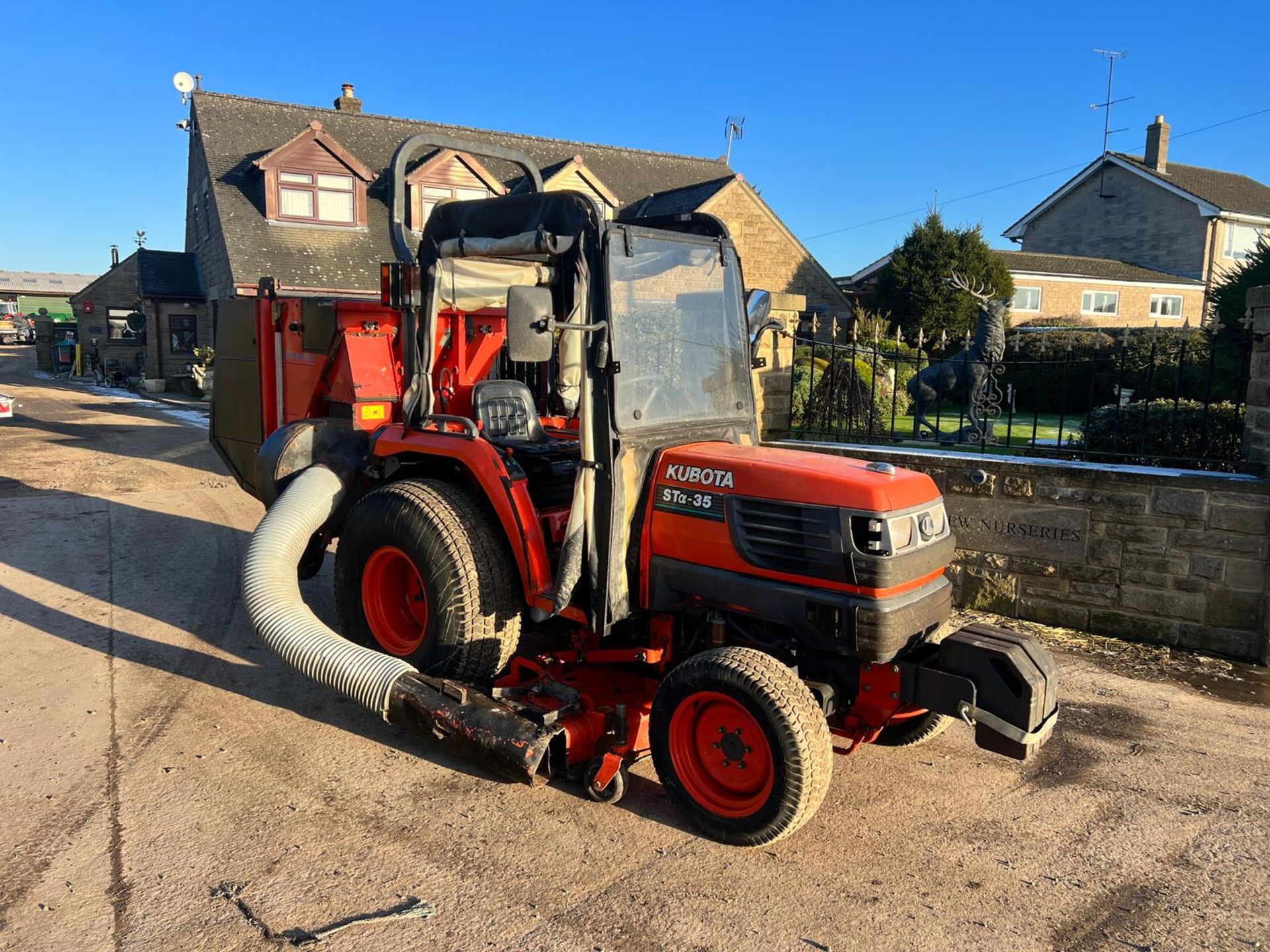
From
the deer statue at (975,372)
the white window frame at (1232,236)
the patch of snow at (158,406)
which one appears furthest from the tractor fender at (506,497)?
the white window frame at (1232,236)

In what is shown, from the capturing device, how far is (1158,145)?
99.9 ft

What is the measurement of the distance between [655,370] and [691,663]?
1.29m

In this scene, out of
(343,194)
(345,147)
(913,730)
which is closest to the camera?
(913,730)

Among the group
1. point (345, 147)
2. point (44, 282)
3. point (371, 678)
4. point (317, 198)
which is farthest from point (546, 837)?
point (44, 282)

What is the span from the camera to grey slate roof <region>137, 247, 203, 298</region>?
931 inches

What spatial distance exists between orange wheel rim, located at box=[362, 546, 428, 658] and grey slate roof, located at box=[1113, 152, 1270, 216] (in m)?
31.2

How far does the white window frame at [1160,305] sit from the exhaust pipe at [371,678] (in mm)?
29714

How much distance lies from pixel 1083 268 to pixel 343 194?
21.4 m

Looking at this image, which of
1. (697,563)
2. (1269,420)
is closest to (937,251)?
(1269,420)

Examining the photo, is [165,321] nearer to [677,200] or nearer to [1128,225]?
[677,200]

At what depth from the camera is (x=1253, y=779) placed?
405 cm

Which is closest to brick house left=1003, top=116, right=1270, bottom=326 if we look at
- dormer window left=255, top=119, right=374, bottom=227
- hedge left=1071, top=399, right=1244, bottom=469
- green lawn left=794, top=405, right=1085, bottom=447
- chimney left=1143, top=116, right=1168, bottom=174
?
chimney left=1143, top=116, right=1168, bottom=174

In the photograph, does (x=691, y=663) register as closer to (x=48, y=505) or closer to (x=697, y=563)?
(x=697, y=563)

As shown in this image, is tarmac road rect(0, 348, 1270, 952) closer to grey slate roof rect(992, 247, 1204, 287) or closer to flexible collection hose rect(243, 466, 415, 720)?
flexible collection hose rect(243, 466, 415, 720)
